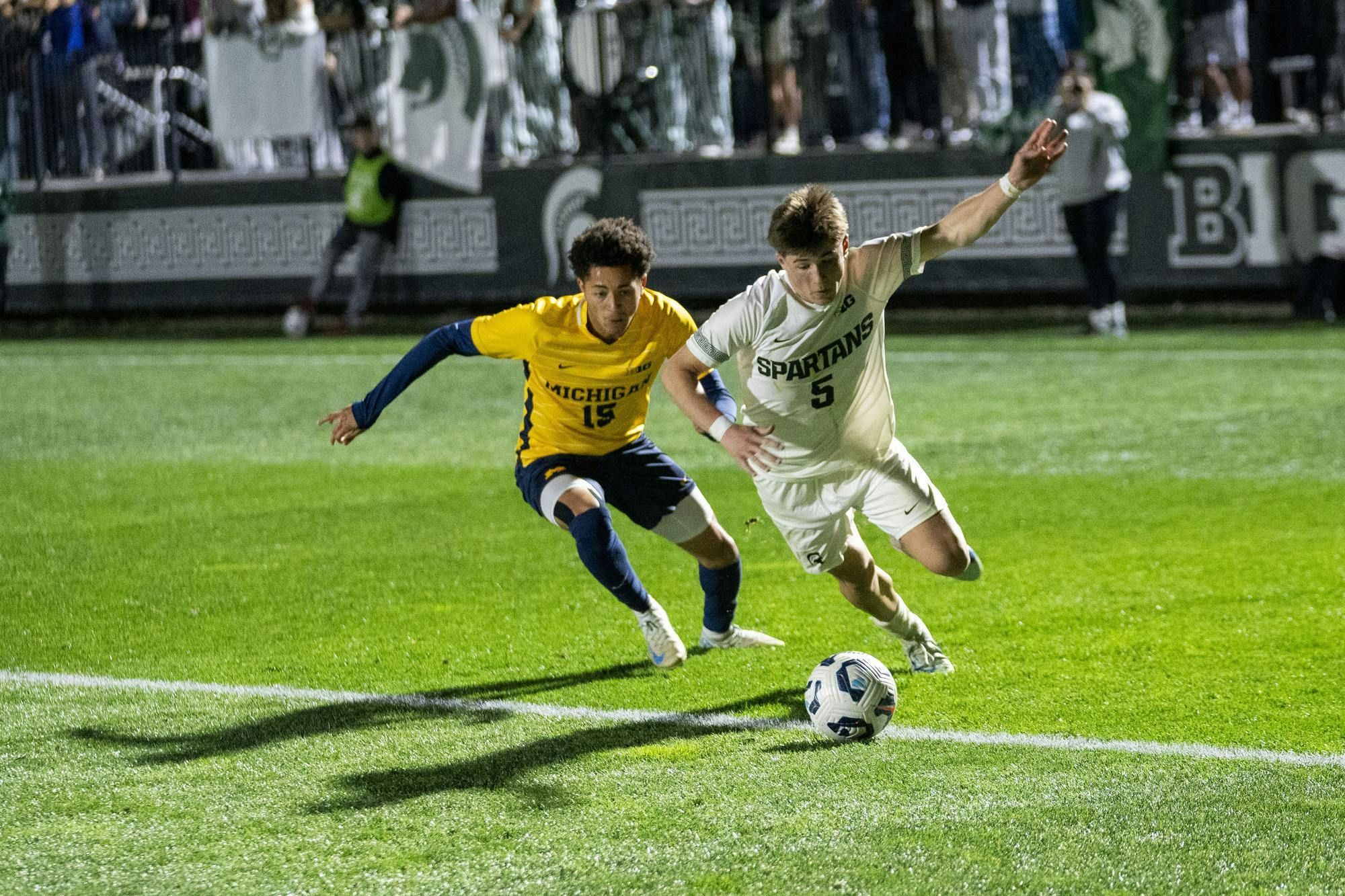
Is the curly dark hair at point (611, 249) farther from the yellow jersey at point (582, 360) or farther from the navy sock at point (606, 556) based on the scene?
the navy sock at point (606, 556)

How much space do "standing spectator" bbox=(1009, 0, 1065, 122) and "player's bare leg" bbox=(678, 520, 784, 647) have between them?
437 inches

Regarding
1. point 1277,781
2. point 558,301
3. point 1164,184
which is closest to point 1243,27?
point 1164,184

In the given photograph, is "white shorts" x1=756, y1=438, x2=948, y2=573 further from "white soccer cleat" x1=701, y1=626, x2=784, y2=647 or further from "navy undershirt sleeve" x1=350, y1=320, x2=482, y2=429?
"navy undershirt sleeve" x1=350, y1=320, x2=482, y2=429

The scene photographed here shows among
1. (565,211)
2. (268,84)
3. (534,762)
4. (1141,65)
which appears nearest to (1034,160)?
(534,762)

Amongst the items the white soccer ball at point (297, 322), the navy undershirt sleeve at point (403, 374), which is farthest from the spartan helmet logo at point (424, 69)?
the navy undershirt sleeve at point (403, 374)

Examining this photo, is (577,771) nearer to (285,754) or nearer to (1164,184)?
(285,754)

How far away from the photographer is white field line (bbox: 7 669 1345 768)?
16.7 ft

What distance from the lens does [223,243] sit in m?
20.4

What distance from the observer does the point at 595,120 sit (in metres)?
18.8

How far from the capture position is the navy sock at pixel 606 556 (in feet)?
19.9

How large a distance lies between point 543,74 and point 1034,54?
198 inches

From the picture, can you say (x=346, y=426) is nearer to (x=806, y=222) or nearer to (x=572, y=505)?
(x=572, y=505)

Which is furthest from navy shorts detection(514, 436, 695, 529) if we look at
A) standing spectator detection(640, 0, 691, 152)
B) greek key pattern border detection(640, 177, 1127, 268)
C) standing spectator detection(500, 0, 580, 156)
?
standing spectator detection(500, 0, 580, 156)

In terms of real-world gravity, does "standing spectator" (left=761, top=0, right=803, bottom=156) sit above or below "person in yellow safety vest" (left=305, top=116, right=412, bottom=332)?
above
